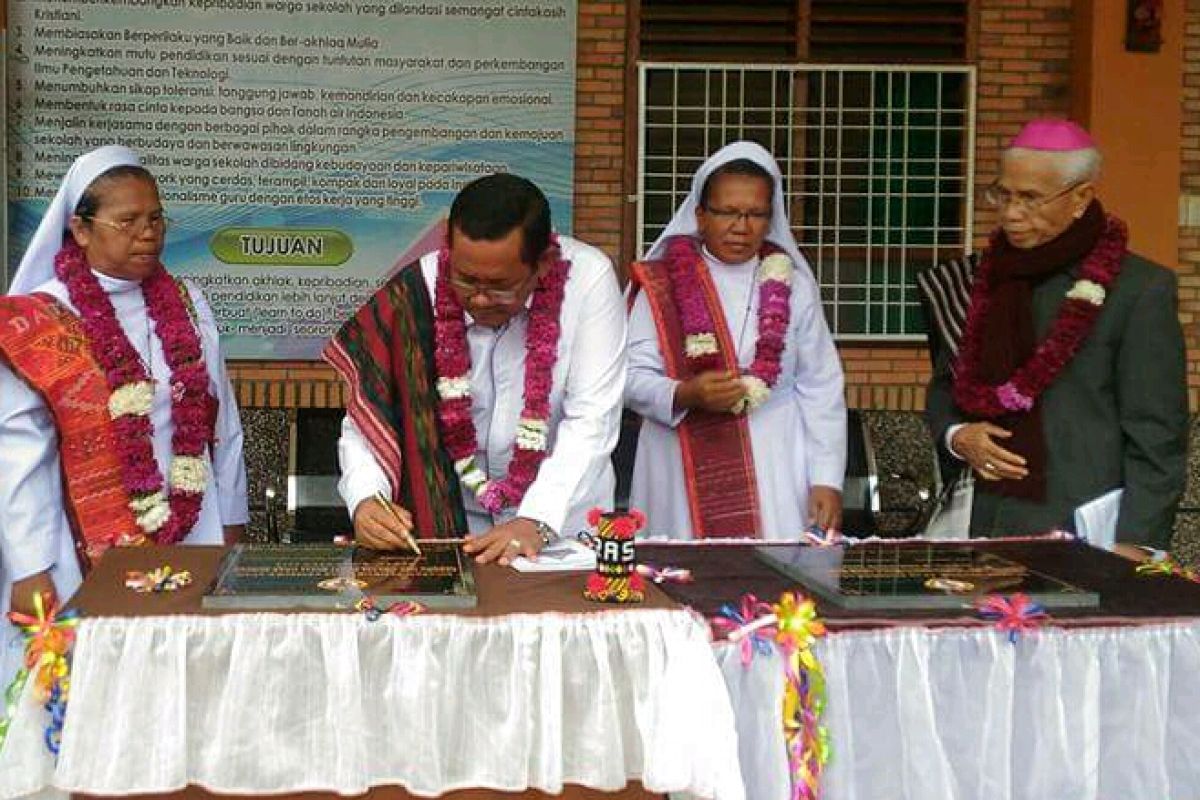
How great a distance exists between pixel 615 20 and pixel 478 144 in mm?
855

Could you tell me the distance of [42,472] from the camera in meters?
3.59

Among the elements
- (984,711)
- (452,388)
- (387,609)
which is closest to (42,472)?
(452,388)

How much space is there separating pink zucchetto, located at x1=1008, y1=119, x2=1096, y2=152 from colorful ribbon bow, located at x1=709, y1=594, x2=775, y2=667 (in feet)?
5.35

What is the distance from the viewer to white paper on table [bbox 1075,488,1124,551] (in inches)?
146

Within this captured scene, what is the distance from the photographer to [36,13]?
657cm

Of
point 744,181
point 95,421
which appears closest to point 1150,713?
point 744,181

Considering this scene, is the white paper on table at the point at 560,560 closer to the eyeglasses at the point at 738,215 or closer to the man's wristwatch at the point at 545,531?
the man's wristwatch at the point at 545,531

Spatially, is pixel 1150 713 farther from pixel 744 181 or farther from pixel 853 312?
pixel 853 312

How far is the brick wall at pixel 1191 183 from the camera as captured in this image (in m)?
7.08

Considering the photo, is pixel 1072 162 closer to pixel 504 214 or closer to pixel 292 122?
pixel 504 214

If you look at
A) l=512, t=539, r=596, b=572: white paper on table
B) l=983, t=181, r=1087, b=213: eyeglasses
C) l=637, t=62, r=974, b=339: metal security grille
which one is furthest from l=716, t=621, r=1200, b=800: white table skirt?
l=637, t=62, r=974, b=339: metal security grille

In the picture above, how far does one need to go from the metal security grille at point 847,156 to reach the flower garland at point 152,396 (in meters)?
3.42

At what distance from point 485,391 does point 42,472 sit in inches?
42.3

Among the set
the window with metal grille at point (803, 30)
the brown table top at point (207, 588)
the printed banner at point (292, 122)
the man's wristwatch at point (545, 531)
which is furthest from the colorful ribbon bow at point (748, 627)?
the window with metal grille at point (803, 30)
